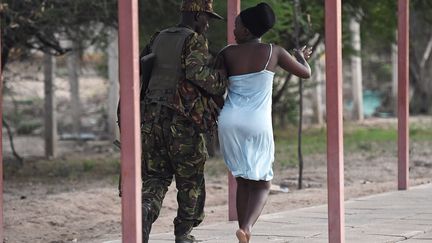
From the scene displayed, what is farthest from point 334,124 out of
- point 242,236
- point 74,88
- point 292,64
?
point 74,88

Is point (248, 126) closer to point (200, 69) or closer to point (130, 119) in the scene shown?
point (200, 69)

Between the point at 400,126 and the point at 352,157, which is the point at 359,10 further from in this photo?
the point at 400,126

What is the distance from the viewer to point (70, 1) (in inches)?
527

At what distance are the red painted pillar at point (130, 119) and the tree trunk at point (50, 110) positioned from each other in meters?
12.4

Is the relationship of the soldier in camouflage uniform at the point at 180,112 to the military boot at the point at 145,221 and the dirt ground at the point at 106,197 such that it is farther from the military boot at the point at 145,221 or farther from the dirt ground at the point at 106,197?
the dirt ground at the point at 106,197

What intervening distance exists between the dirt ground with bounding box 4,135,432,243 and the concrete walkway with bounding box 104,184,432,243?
0.79 metres

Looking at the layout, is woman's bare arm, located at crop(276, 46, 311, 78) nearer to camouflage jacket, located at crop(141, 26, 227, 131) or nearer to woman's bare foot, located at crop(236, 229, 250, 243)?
camouflage jacket, located at crop(141, 26, 227, 131)

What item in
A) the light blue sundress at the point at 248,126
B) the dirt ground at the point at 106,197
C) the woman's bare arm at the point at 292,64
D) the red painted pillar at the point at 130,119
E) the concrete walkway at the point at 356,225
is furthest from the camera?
the dirt ground at the point at 106,197

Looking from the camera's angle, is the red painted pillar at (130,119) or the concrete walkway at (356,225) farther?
the concrete walkway at (356,225)

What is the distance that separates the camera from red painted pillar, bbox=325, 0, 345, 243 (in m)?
6.72

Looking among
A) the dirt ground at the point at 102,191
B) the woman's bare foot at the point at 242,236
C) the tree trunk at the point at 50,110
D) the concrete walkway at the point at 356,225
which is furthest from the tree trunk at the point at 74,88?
the woman's bare foot at the point at 242,236

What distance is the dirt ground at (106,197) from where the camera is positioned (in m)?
9.90

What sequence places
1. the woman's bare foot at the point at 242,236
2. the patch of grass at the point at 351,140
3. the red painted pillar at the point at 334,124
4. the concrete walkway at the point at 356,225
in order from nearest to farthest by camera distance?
the woman's bare foot at the point at 242,236 → the red painted pillar at the point at 334,124 → the concrete walkway at the point at 356,225 → the patch of grass at the point at 351,140

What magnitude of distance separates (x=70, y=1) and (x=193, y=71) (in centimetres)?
739
